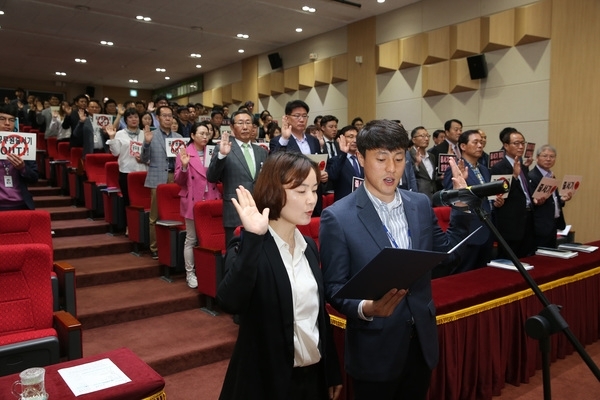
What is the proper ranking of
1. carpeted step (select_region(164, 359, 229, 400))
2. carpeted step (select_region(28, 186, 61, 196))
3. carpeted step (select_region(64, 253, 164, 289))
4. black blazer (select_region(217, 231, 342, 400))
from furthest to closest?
carpeted step (select_region(28, 186, 61, 196))
carpeted step (select_region(64, 253, 164, 289))
carpeted step (select_region(164, 359, 229, 400))
black blazer (select_region(217, 231, 342, 400))

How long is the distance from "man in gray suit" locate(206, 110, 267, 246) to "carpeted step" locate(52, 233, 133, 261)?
1.63 meters

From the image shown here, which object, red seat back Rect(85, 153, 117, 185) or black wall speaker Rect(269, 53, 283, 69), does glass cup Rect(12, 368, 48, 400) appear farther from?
black wall speaker Rect(269, 53, 283, 69)

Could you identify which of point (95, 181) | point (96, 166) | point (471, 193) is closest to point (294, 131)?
point (471, 193)

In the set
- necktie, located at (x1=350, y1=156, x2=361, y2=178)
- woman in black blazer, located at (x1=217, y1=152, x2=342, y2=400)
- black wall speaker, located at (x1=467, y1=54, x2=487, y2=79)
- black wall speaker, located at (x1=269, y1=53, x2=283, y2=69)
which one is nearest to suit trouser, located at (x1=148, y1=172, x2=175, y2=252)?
necktie, located at (x1=350, y1=156, x2=361, y2=178)

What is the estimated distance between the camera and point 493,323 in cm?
244

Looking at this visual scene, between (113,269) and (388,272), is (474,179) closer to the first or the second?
(388,272)

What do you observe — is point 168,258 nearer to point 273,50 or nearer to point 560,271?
point 560,271

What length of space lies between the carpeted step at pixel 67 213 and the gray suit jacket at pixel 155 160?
61.4 inches

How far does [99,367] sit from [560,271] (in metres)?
2.58

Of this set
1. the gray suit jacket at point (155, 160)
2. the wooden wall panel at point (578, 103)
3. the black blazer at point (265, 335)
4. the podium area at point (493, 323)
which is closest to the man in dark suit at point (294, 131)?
the gray suit jacket at point (155, 160)

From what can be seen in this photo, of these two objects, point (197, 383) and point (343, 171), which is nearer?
point (197, 383)

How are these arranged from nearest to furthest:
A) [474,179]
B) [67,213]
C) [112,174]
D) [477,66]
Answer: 1. [474,179]
2. [112,174]
3. [67,213]
4. [477,66]

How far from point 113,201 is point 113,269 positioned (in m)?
A: 1.26

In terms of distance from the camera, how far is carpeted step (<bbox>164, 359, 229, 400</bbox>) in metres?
2.56
